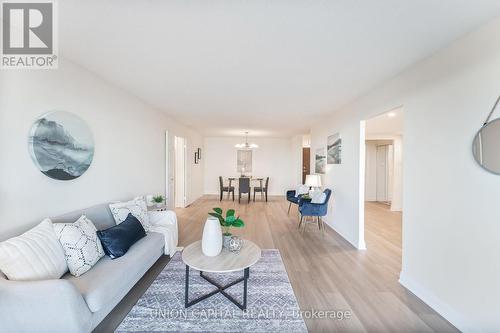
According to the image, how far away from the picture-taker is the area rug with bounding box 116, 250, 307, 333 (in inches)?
72.6

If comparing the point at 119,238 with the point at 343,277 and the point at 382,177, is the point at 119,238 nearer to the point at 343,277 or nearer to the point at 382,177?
the point at 343,277

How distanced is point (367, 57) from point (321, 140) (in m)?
3.40

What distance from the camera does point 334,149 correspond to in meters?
4.64

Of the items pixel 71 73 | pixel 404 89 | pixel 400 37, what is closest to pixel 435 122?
pixel 404 89

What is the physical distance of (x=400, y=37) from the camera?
190cm

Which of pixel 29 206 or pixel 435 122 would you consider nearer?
pixel 29 206

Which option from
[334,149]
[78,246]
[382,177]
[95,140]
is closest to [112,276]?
[78,246]

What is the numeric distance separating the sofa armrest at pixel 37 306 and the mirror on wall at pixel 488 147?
10.2ft

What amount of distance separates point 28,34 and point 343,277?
404 cm

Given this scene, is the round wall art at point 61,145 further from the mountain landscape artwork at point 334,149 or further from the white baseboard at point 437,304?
the mountain landscape artwork at point 334,149

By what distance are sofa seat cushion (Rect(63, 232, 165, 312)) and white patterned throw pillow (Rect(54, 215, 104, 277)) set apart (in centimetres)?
6

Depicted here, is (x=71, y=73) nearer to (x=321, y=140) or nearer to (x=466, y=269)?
(x=466, y=269)

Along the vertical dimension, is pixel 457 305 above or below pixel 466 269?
below

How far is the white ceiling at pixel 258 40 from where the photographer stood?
156 centimetres
